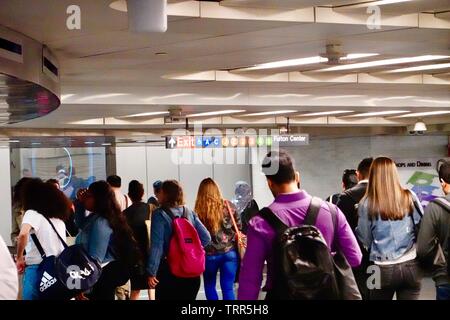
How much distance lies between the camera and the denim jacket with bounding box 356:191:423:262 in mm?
5562

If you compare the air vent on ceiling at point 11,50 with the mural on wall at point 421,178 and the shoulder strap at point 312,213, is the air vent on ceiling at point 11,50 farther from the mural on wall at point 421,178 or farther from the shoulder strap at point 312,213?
the mural on wall at point 421,178

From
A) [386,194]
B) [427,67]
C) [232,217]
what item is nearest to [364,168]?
[386,194]

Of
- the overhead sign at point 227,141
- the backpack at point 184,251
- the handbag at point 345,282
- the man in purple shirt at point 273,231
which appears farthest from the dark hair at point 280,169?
the overhead sign at point 227,141

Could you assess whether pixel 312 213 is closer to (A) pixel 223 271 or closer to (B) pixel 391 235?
(B) pixel 391 235

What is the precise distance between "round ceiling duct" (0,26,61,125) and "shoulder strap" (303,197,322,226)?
2.97 m

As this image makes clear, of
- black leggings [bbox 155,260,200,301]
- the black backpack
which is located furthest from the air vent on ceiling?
the black backpack

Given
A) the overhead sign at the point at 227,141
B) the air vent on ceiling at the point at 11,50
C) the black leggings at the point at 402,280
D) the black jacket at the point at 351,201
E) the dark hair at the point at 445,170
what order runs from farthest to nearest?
the overhead sign at the point at 227,141 → the black jacket at the point at 351,201 → the air vent on ceiling at the point at 11,50 → the black leggings at the point at 402,280 → the dark hair at the point at 445,170

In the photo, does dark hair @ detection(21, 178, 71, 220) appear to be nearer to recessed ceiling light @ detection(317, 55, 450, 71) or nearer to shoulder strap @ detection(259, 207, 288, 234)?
shoulder strap @ detection(259, 207, 288, 234)

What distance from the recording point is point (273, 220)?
4.09 m

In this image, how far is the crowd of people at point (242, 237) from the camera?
4.16m

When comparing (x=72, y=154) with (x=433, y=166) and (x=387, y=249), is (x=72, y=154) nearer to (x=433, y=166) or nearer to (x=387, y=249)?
(x=433, y=166)

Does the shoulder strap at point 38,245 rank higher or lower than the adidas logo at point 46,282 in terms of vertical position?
higher

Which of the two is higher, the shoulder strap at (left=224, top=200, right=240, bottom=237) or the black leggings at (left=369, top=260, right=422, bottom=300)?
the shoulder strap at (left=224, top=200, right=240, bottom=237)

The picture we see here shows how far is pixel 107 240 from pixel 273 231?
9.15ft
